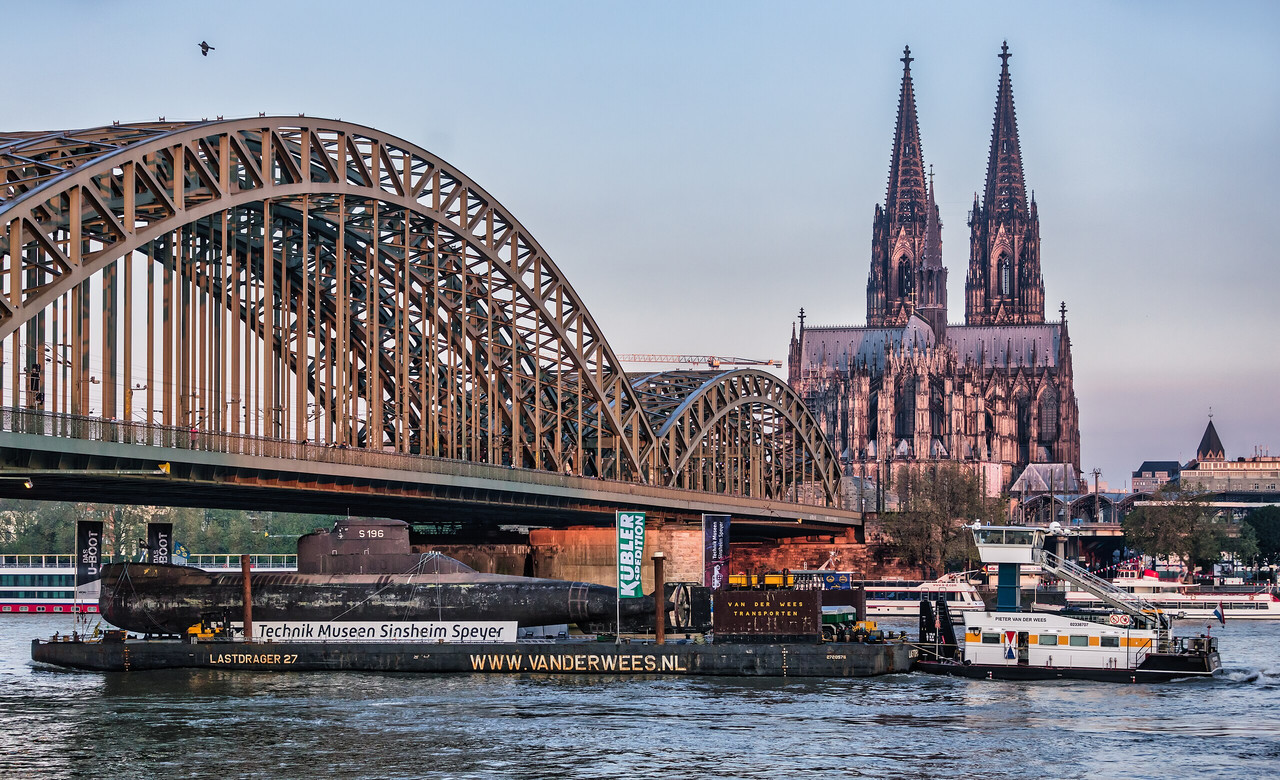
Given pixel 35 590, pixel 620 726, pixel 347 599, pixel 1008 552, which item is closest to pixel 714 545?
pixel 1008 552

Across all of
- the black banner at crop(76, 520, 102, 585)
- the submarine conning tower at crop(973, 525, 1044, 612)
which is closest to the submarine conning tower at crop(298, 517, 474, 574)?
the black banner at crop(76, 520, 102, 585)

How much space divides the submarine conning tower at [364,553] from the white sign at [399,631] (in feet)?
12.2

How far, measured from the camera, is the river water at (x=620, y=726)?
48.3 meters

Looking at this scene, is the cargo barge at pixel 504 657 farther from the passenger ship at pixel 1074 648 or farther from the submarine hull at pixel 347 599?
the submarine hull at pixel 347 599

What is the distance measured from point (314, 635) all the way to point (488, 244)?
32940mm

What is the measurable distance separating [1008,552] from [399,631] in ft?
91.4

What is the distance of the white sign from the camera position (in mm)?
73750

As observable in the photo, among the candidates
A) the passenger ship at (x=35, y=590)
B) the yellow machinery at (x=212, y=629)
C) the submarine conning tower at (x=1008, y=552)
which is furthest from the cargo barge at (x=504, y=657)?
the passenger ship at (x=35, y=590)

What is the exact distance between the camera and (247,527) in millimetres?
194375

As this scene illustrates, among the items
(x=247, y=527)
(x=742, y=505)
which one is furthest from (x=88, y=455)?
(x=247, y=527)

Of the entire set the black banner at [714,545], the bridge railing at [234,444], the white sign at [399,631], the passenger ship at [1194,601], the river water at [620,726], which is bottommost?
the passenger ship at [1194,601]

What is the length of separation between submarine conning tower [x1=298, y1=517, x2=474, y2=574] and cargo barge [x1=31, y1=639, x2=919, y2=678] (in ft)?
17.6

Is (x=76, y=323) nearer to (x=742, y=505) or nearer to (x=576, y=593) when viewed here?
(x=576, y=593)

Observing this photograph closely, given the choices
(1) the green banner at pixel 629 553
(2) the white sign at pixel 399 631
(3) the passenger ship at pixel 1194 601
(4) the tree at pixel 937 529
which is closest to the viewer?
(1) the green banner at pixel 629 553
